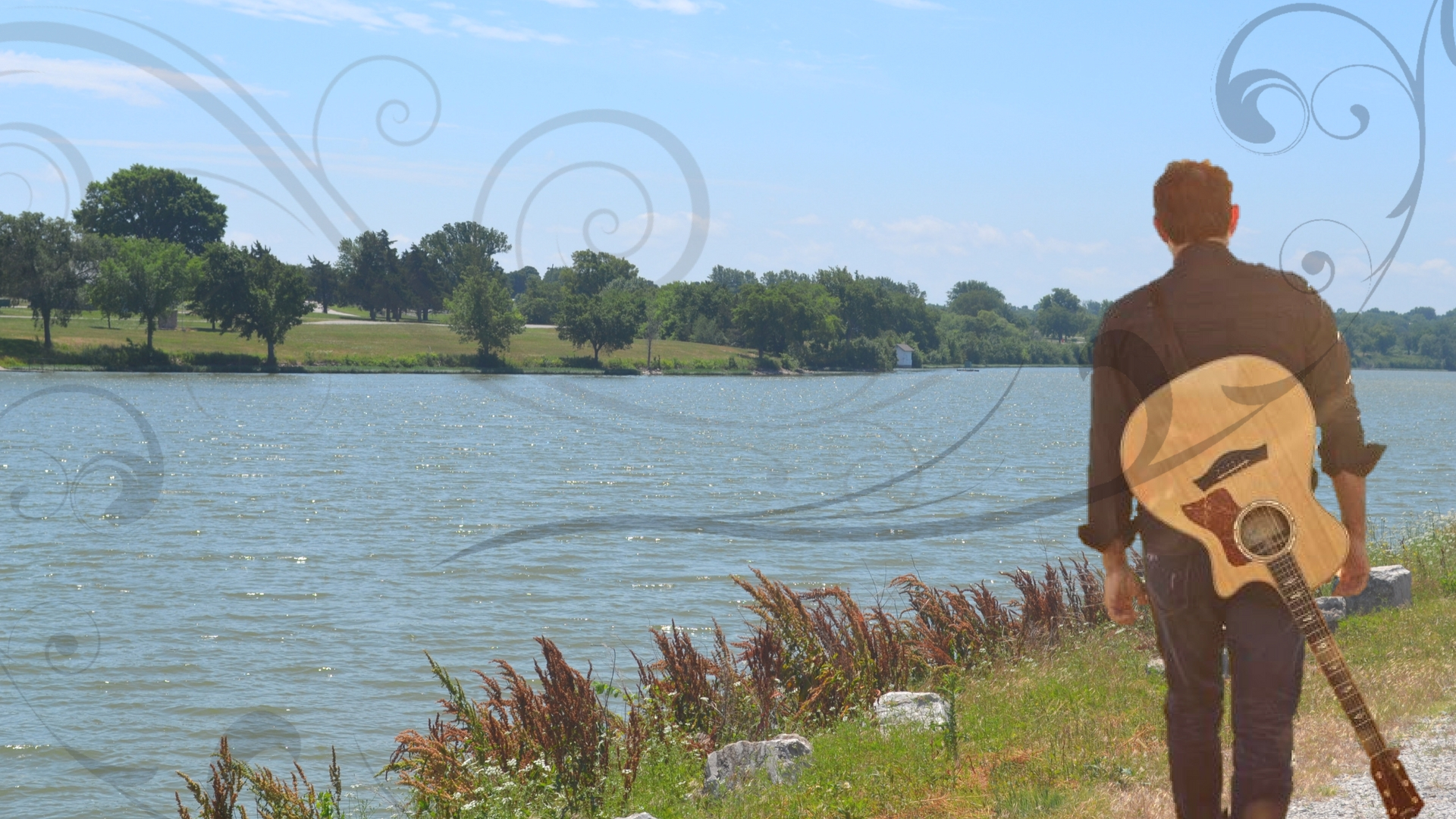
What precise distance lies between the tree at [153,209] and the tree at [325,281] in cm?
1233

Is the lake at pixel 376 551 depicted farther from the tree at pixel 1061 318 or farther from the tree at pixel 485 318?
the tree at pixel 1061 318

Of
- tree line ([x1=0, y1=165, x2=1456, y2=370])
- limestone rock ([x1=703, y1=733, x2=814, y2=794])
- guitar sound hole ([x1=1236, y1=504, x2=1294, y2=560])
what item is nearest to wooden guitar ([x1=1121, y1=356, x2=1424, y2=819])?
guitar sound hole ([x1=1236, y1=504, x2=1294, y2=560])

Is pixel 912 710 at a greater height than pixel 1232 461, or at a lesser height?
Result: lesser

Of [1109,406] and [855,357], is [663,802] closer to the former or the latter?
[1109,406]

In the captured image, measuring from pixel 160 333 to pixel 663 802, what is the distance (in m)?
116

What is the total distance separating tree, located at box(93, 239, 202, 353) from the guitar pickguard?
102927 mm

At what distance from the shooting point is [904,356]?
15475cm

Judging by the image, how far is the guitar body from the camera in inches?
172

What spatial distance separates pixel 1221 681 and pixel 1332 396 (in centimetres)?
121

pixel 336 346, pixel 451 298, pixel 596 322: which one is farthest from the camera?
pixel 451 298

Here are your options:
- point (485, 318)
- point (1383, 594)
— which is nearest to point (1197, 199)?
point (1383, 594)

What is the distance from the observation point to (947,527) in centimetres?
3466

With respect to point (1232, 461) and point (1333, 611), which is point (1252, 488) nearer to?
point (1232, 461)

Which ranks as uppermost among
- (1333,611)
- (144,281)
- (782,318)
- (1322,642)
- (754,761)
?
(782,318)
